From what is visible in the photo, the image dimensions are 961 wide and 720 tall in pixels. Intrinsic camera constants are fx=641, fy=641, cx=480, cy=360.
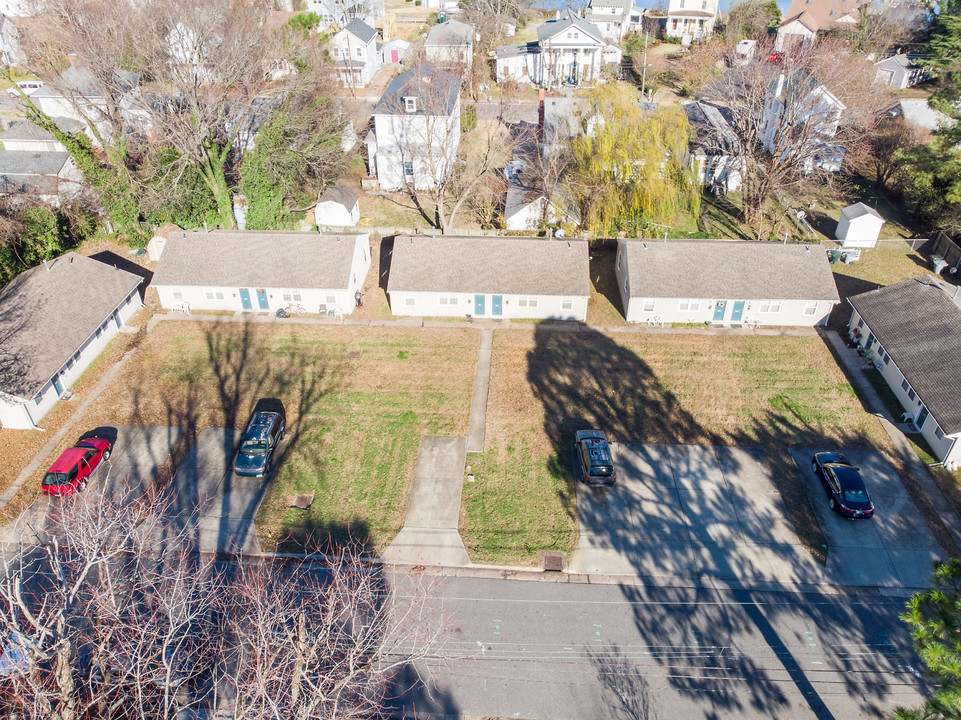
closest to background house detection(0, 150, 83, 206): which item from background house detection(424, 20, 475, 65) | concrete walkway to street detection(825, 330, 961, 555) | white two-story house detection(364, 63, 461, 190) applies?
white two-story house detection(364, 63, 461, 190)

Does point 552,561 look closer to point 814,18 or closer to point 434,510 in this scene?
point 434,510

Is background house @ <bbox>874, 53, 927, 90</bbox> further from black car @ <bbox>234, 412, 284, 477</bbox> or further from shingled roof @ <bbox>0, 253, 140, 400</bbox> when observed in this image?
shingled roof @ <bbox>0, 253, 140, 400</bbox>

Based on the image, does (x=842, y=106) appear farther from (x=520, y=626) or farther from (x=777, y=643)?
(x=520, y=626)

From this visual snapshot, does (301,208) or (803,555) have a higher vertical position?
(301,208)

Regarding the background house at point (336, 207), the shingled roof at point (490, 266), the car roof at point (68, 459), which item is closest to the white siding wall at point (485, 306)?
the shingled roof at point (490, 266)

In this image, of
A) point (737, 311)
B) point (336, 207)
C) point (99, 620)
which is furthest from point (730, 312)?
point (99, 620)

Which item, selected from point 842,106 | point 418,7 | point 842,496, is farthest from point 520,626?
point 418,7

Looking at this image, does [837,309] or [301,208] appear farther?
[301,208]
